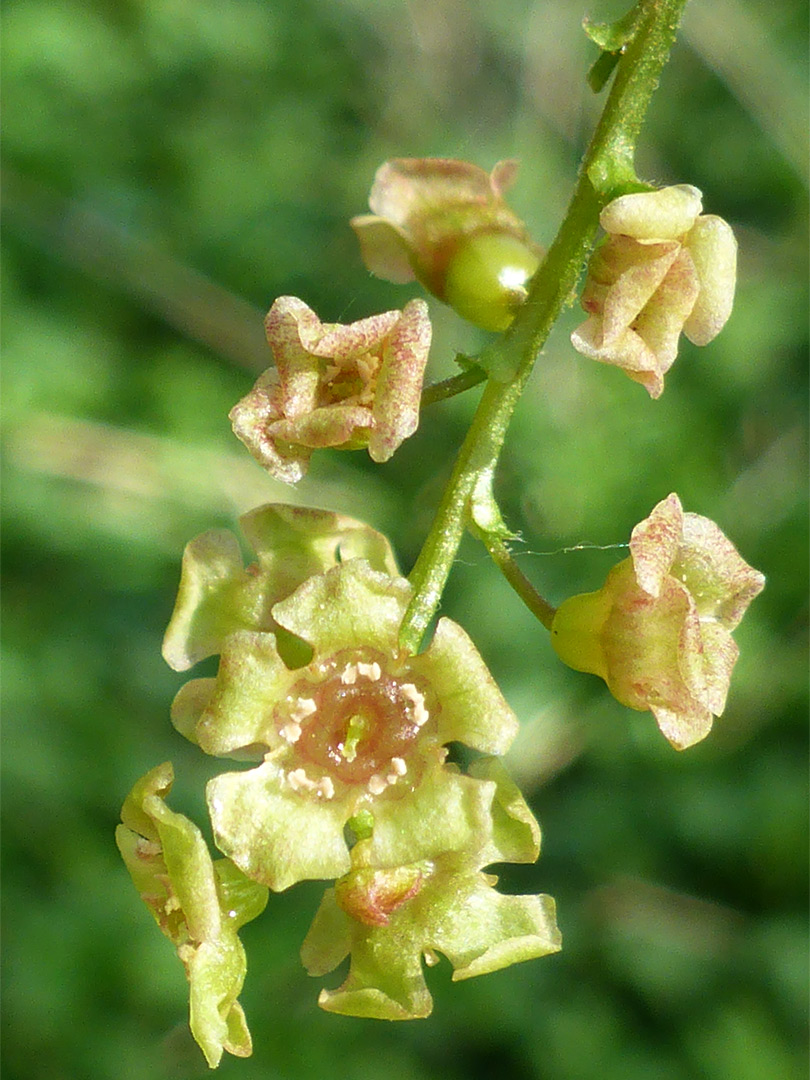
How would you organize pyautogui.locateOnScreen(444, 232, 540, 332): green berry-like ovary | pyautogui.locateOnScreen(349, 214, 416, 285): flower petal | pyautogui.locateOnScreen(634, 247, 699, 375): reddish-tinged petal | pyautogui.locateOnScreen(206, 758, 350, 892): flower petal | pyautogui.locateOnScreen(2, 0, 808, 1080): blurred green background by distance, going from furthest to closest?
pyautogui.locateOnScreen(2, 0, 808, 1080): blurred green background < pyautogui.locateOnScreen(349, 214, 416, 285): flower petal < pyautogui.locateOnScreen(444, 232, 540, 332): green berry-like ovary < pyautogui.locateOnScreen(634, 247, 699, 375): reddish-tinged petal < pyautogui.locateOnScreen(206, 758, 350, 892): flower petal

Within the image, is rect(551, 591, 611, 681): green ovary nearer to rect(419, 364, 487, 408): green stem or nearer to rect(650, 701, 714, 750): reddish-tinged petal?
rect(650, 701, 714, 750): reddish-tinged petal

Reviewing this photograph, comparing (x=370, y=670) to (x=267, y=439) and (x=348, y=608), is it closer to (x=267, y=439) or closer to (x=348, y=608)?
(x=348, y=608)

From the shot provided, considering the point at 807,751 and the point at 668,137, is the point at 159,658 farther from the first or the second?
the point at 668,137

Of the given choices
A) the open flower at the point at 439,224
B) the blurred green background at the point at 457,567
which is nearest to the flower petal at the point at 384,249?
the open flower at the point at 439,224

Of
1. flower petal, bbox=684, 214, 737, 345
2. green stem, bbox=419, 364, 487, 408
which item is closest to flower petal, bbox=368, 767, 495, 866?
green stem, bbox=419, 364, 487, 408

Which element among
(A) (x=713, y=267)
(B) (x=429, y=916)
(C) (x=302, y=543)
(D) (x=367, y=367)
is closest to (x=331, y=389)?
(D) (x=367, y=367)

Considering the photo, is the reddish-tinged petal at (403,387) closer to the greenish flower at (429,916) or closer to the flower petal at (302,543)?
the flower petal at (302,543)

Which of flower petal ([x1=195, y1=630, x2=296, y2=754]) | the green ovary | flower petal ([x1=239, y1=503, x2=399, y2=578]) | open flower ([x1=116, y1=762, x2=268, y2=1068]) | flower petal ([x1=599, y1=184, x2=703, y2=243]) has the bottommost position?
open flower ([x1=116, y1=762, x2=268, y2=1068])
